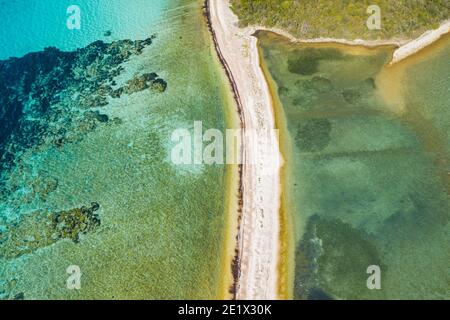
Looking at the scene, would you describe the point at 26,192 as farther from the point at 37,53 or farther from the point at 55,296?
the point at 37,53

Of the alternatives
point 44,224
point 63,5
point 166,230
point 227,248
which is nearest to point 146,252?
point 166,230

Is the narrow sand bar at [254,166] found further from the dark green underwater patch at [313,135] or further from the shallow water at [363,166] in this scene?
the dark green underwater patch at [313,135]

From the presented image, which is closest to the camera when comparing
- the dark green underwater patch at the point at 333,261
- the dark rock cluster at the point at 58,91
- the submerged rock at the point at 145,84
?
the dark green underwater patch at the point at 333,261

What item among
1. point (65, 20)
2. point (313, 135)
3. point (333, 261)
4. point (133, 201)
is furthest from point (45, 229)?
point (65, 20)

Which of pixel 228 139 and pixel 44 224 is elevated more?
pixel 228 139

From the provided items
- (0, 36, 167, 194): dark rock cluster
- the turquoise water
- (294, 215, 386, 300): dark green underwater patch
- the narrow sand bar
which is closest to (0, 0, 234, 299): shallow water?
(0, 36, 167, 194): dark rock cluster

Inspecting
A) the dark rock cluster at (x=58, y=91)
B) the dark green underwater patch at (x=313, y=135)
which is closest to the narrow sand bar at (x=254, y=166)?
the dark green underwater patch at (x=313, y=135)
